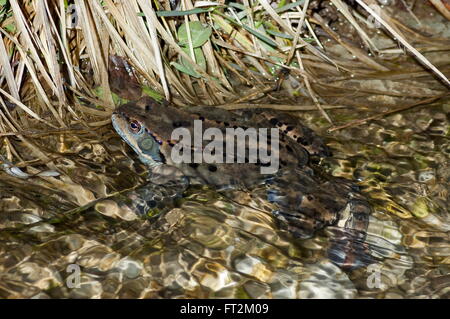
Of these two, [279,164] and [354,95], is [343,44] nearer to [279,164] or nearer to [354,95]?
[354,95]

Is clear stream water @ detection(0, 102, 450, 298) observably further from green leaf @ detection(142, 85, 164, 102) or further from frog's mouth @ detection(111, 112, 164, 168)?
green leaf @ detection(142, 85, 164, 102)

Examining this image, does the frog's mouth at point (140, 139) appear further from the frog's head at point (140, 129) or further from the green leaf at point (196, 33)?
the green leaf at point (196, 33)

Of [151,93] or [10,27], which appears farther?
[151,93]

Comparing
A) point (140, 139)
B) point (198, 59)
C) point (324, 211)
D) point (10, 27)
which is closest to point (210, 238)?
point (324, 211)

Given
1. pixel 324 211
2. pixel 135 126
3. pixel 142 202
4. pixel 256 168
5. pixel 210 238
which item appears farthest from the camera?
pixel 135 126

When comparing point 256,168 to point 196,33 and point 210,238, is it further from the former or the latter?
point 196,33

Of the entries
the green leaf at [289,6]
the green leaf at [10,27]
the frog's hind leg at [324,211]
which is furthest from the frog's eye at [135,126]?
the green leaf at [289,6]
